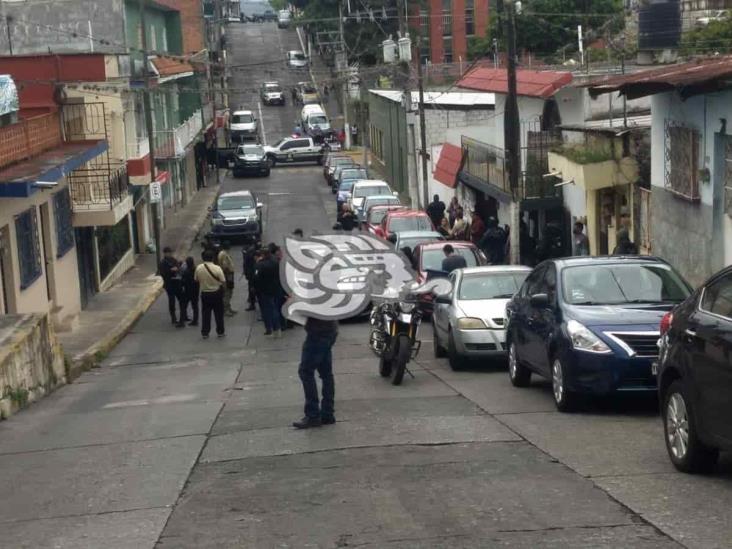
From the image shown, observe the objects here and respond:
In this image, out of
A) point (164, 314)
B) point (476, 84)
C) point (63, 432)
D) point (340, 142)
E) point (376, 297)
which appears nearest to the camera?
point (63, 432)

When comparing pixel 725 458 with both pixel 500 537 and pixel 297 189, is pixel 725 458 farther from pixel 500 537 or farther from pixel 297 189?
pixel 297 189

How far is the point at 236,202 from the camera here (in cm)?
4394

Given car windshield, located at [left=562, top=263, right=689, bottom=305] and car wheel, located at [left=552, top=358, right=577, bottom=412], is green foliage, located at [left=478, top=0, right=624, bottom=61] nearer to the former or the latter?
car windshield, located at [left=562, top=263, right=689, bottom=305]

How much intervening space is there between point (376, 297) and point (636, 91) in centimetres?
648

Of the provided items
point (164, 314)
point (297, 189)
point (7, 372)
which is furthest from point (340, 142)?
point (7, 372)

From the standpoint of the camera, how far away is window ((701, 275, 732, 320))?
845 centimetres

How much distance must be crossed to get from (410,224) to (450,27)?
60.7 metres

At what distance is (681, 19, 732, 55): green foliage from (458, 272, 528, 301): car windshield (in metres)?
17.9

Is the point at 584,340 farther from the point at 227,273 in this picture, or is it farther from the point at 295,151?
the point at 295,151

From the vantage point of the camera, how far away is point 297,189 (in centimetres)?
6141

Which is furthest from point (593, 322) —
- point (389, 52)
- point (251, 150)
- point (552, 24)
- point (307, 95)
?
point (307, 95)

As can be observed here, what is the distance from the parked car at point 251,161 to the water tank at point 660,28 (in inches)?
1483

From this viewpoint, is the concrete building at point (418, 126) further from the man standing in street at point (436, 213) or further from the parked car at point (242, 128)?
the parked car at point (242, 128)

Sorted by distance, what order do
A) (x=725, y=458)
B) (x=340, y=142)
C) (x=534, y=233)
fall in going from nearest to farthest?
(x=725, y=458), (x=534, y=233), (x=340, y=142)
